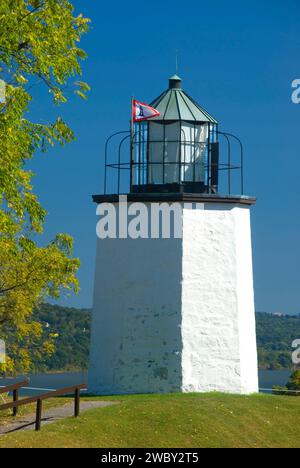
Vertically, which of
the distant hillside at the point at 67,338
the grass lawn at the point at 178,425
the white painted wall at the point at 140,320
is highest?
the distant hillside at the point at 67,338

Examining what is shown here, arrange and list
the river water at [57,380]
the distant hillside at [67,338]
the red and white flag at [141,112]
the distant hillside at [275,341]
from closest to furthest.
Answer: the red and white flag at [141,112]
the river water at [57,380]
the distant hillside at [67,338]
the distant hillside at [275,341]

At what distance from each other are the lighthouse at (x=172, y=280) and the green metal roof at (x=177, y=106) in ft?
0.21

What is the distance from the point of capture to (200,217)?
28.7 metres

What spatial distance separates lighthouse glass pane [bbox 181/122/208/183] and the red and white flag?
968 mm

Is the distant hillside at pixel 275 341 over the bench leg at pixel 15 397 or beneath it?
over

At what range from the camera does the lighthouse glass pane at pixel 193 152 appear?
29.5m

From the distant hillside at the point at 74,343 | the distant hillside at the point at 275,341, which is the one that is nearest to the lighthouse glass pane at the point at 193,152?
the distant hillside at the point at 74,343

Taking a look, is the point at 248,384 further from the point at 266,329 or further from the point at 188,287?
the point at 266,329

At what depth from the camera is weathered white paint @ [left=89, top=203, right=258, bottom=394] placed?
28156mm

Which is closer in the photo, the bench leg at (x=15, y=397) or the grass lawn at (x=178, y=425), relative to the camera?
the grass lawn at (x=178, y=425)

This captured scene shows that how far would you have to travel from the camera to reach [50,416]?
23875 mm

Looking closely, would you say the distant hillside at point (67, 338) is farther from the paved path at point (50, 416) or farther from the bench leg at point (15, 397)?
the bench leg at point (15, 397)

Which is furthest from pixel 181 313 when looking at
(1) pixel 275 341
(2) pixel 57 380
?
(1) pixel 275 341
